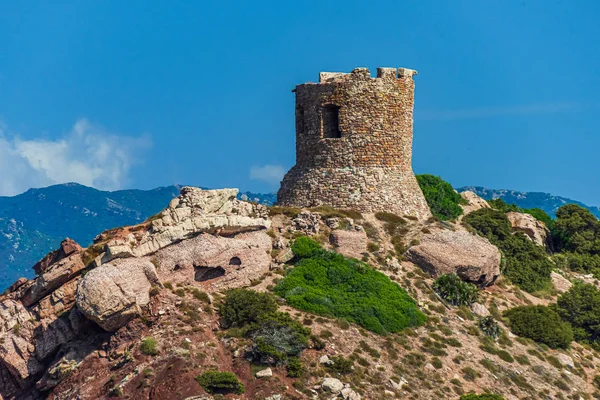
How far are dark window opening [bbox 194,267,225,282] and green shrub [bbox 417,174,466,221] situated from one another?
18.3m

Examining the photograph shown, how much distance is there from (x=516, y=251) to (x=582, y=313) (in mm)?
6407

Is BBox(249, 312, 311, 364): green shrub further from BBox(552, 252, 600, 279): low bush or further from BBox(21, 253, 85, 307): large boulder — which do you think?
BBox(552, 252, 600, 279): low bush

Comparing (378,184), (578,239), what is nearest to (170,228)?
(378,184)

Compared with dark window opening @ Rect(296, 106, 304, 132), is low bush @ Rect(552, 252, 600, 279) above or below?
below

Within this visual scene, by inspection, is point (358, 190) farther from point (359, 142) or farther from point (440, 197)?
point (440, 197)

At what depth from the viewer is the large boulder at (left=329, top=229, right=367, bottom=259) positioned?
39.9m

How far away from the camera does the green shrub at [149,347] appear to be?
29.8 metres

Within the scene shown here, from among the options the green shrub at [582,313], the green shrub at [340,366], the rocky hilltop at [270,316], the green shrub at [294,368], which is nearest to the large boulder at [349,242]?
the rocky hilltop at [270,316]

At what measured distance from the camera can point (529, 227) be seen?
53.9 metres

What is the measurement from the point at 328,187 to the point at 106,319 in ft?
55.7

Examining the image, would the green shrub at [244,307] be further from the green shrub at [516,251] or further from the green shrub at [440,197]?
the green shrub at [440,197]

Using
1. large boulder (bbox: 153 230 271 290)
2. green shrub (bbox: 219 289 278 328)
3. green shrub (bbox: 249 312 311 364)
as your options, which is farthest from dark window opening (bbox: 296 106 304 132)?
green shrub (bbox: 249 312 311 364)

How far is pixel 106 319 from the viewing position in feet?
100

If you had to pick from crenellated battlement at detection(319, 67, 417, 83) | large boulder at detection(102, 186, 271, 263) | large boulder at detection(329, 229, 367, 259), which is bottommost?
large boulder at detection(329, 229, 367, 259)
